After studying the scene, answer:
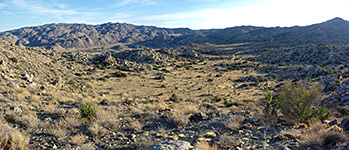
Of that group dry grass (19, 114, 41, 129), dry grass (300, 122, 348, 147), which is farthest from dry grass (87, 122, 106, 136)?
dry grass (300, 122, 348, 147)

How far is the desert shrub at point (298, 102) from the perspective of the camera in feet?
21.9

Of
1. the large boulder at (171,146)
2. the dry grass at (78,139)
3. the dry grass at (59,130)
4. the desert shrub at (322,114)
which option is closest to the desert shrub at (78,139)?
the dry grass at (78,139)

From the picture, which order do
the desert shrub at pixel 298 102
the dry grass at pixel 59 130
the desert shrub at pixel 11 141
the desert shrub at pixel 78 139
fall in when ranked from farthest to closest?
the desert shrub at pixel 298 102, the dry grass at pixel 59 130, the desert shrub at pixel 78 139, the desert shrub at pixel 11 141

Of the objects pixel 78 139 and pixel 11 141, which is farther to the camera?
pixel 78 139

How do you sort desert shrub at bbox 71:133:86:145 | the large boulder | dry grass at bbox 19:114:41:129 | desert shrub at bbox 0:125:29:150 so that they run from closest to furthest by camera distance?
the large boulder < desert shrub at bbox 0:125:29:150 < desert shrub at bbox 71:133:86:145 < dry grass at bbox 19:114:41:129

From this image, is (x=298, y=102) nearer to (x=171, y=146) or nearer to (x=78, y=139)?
(x=171, y=146)

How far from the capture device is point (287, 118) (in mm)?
6941

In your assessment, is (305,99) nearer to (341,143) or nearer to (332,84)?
(341,143)

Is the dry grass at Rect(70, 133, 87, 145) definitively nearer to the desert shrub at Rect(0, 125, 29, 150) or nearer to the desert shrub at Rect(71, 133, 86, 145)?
the desert shrub at Rect(71, 133, 86, 145)

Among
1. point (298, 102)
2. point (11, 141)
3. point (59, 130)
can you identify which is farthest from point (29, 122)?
point (298, 102)

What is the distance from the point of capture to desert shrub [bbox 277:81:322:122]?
21.9ft

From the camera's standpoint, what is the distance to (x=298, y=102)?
22.5 ft

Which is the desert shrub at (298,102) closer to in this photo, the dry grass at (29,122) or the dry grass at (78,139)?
the dry grass at (78,139)

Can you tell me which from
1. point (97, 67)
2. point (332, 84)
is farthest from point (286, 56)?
point (97, 67)
